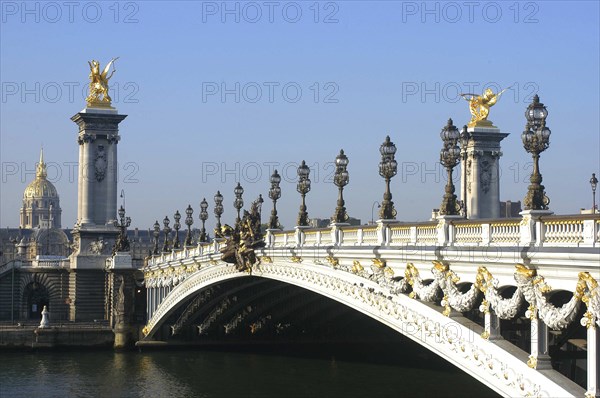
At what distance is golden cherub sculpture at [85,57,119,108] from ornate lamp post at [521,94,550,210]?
3161 inches

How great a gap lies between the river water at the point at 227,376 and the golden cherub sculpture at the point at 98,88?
34.1 metres

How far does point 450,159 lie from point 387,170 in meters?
4.13

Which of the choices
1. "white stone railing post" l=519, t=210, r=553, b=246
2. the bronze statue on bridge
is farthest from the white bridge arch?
the bronze statue on bridge

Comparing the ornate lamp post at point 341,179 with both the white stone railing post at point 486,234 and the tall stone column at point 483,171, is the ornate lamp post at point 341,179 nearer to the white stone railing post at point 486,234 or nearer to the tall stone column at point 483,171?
the white stone railing post at point 486,234

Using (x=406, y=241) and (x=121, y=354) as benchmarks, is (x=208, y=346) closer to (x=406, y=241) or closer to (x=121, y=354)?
(x=121, y=354)

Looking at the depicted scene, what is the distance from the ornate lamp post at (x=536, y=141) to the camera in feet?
72.2

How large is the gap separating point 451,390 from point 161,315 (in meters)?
25.7

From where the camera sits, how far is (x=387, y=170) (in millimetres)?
31516

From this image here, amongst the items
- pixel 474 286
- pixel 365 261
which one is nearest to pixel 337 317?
pixel 365 261

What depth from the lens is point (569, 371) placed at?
24609mm

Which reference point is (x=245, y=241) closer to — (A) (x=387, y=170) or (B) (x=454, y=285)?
(A) (x=387, y=170)

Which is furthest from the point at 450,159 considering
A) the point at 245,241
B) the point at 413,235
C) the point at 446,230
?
the point at 245,241

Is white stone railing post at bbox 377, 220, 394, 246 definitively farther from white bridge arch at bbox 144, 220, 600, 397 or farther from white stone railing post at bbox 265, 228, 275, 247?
white stone railing post at bbox 265, 228, 275, 247

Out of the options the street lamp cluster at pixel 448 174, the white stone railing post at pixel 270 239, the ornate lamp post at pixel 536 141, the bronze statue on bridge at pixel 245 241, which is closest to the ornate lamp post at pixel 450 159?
the street lamp cluster at pixel 448 174
